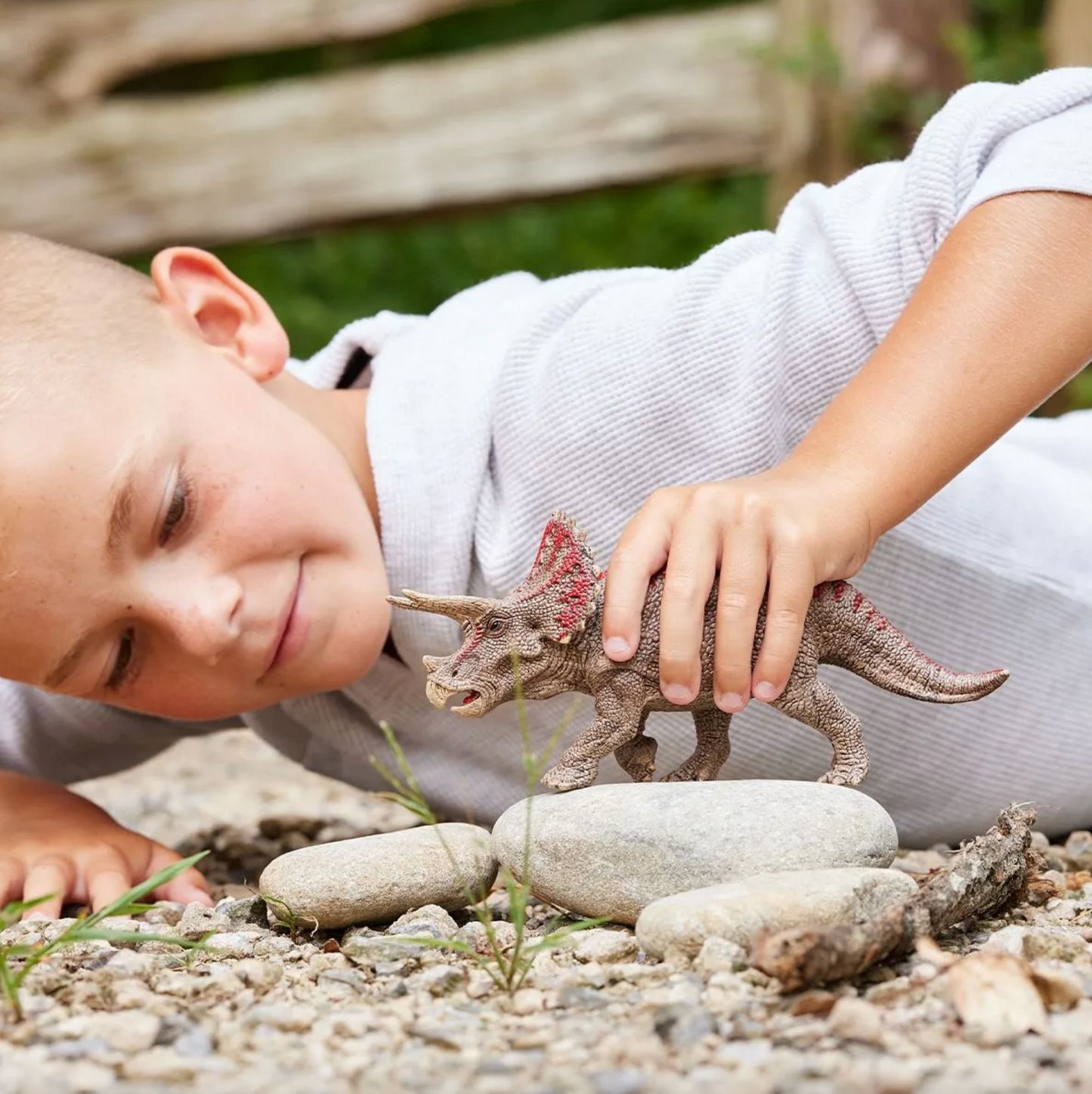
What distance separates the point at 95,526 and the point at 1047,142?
1.35 metres

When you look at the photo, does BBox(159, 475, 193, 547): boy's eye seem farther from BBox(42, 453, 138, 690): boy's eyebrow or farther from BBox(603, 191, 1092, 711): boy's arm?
BBox(603, 191, 1092, 711): boy's arm

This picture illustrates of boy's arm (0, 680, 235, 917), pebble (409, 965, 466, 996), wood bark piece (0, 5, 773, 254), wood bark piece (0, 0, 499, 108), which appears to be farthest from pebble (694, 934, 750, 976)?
wood bark piece (0, 0, 499, 108)

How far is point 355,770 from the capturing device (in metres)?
2.64

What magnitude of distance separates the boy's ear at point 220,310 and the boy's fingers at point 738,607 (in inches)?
36.9

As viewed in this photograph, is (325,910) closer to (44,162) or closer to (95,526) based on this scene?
(95,526)

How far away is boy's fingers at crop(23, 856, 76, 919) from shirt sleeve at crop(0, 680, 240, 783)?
1.68 ft

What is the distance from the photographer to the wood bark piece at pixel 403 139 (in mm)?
4352

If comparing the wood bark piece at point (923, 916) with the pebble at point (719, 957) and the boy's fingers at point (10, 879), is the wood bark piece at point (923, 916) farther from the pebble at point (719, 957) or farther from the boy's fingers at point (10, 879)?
the boy's fingers at point (10, 879)

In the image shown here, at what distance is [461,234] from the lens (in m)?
6.49

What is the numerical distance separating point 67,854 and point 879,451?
1334mm

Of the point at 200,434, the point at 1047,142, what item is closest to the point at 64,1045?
the point at 200,434

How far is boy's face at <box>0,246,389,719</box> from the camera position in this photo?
1875 millimetres

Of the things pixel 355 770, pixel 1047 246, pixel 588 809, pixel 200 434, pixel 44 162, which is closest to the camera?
pixel 588 809

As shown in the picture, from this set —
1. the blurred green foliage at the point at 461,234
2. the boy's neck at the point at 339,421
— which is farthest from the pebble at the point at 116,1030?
the blurred green foliage at the point at 461,234
